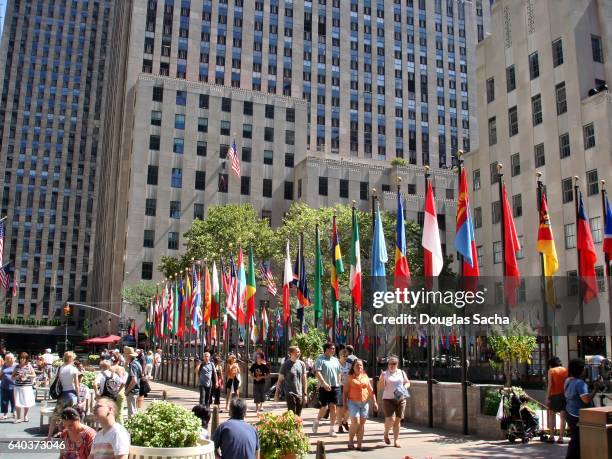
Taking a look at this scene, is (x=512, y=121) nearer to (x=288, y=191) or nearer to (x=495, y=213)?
(x=495, y=213)

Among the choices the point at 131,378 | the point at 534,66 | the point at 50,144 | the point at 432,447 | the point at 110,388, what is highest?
the point at 50,144

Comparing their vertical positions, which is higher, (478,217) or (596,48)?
(596,48)

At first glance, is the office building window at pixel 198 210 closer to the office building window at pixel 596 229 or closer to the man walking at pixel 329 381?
the office building window at pixel 596 229

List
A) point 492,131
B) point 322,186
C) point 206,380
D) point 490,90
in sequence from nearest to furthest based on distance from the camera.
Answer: point 206,380
point 492,131
point 490,90
point 322,186

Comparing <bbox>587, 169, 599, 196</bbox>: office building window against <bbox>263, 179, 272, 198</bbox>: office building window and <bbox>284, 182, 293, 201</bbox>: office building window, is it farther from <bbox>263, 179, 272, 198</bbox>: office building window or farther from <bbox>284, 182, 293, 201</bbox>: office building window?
<bbox>263, 179, 272, 198</bbox>: office building window

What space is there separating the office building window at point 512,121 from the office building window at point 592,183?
7700 millimetres

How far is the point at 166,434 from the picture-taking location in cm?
838

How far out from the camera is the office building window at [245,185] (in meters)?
83.8

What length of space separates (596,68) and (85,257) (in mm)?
135459

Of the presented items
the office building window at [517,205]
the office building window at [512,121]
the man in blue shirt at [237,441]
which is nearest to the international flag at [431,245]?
the man in blue shirt at [237,441]

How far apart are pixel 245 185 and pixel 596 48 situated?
50290 mm

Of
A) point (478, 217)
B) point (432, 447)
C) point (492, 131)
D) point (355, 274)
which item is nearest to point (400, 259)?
point (355, 274)

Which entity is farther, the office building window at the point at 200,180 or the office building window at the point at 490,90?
the office building window at the point at 200,180

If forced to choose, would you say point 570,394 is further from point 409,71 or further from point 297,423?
point 409,71
